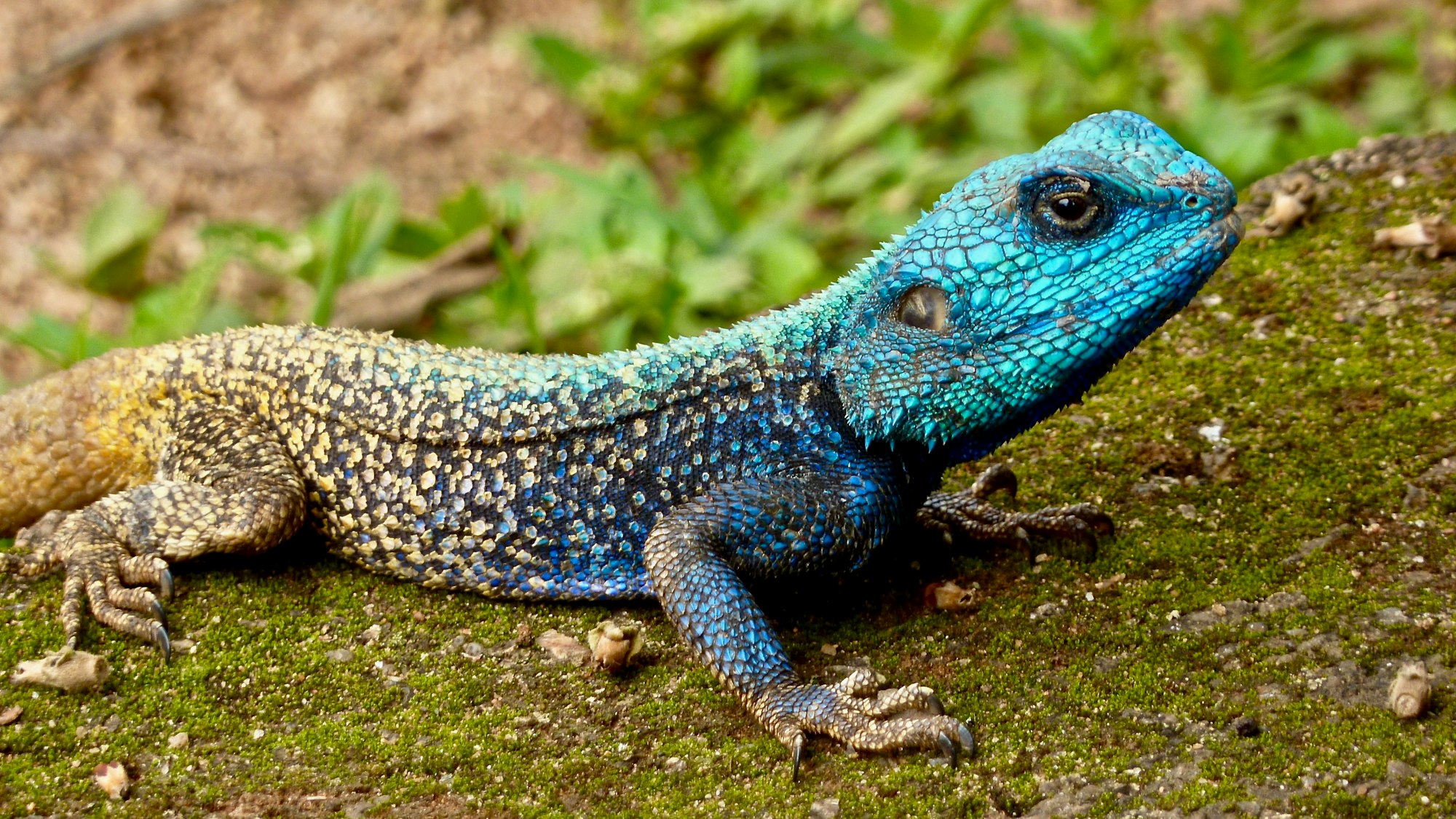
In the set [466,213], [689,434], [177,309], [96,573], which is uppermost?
[466,213]

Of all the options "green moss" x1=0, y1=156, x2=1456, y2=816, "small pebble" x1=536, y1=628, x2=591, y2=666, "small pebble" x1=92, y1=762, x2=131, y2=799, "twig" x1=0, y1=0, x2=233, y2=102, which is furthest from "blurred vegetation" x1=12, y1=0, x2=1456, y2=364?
"small pebble" x1=92, y1=762, x2=131, y2=799

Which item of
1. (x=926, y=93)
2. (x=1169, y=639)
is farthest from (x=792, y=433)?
(x=926, y=93)

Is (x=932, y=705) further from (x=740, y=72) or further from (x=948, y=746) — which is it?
(x=740, y=72)

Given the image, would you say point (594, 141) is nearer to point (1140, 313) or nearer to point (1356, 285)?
point (1356, 285)

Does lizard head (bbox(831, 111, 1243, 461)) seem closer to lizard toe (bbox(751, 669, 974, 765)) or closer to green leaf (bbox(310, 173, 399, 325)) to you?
lizard toe (bbox(751, 669, 974, 765))

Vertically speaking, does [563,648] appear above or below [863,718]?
above

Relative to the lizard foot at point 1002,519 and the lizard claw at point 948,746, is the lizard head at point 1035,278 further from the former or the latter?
the lizard claw at point 948,746

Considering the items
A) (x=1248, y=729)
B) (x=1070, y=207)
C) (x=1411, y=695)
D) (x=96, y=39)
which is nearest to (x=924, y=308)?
(x=1070, y=207)
